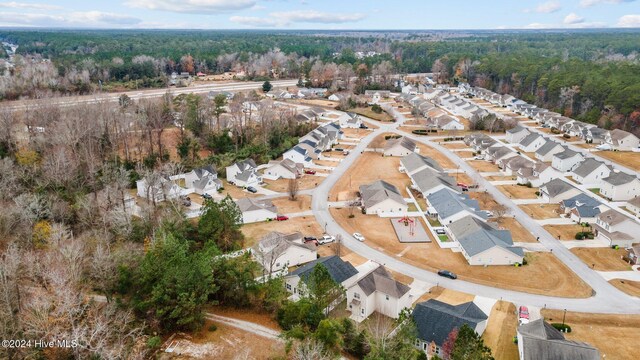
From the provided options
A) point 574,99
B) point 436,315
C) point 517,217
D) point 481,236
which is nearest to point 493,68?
point 574,99

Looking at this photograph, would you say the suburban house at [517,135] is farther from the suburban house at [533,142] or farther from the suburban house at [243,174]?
the suburban house at [243,174]

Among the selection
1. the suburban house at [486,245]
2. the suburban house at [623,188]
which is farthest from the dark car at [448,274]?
the suburban house at [623,188]


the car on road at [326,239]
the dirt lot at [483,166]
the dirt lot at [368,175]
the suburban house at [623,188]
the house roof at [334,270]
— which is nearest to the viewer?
the house roof at [334,270]

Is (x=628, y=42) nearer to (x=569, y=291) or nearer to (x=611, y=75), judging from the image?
(x=611, y=75)

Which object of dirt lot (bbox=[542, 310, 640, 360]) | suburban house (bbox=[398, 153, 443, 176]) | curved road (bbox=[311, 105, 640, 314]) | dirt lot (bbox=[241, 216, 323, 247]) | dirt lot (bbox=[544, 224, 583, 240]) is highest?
suburban house (bbox=[398, 153, 443, 176])

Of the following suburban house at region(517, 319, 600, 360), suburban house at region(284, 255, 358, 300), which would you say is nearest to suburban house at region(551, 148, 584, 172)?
suburban house at region(517, 319, 600, 360)

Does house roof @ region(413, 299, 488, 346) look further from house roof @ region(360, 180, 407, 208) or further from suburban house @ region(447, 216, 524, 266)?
house roof @ region(360, 180, 407, 208)
